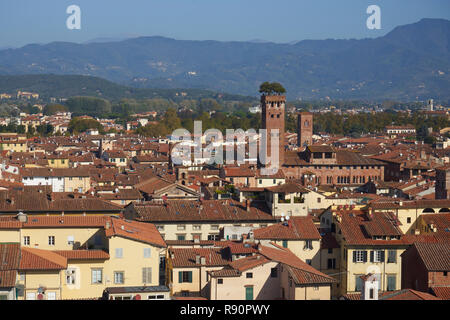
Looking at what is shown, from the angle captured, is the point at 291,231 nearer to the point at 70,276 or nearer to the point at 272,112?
the point at 70,276

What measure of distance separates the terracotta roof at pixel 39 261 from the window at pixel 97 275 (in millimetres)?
691

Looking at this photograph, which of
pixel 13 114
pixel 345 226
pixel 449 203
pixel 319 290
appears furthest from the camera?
pixel 13 114

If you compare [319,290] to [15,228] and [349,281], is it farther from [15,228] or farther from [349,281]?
[15,228]

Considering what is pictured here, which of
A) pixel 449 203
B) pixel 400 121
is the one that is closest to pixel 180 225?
pixel 449 203

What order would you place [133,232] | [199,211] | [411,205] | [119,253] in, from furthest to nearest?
1. [199,211]
2. [411,205]
3. [133,232]
4. [119,253]

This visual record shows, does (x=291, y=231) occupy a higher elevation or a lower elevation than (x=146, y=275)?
higher

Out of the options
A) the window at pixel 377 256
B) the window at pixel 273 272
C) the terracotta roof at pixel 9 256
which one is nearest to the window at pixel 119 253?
the terracotta roof at pixel 9 256

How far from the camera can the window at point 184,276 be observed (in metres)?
17.2

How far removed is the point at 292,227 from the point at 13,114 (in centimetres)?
11602

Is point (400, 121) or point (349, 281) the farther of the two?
point (400, 121)

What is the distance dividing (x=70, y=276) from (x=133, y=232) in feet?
6.92

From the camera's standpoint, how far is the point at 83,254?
1653cm

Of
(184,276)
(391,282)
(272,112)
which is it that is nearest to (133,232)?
(184,276)
